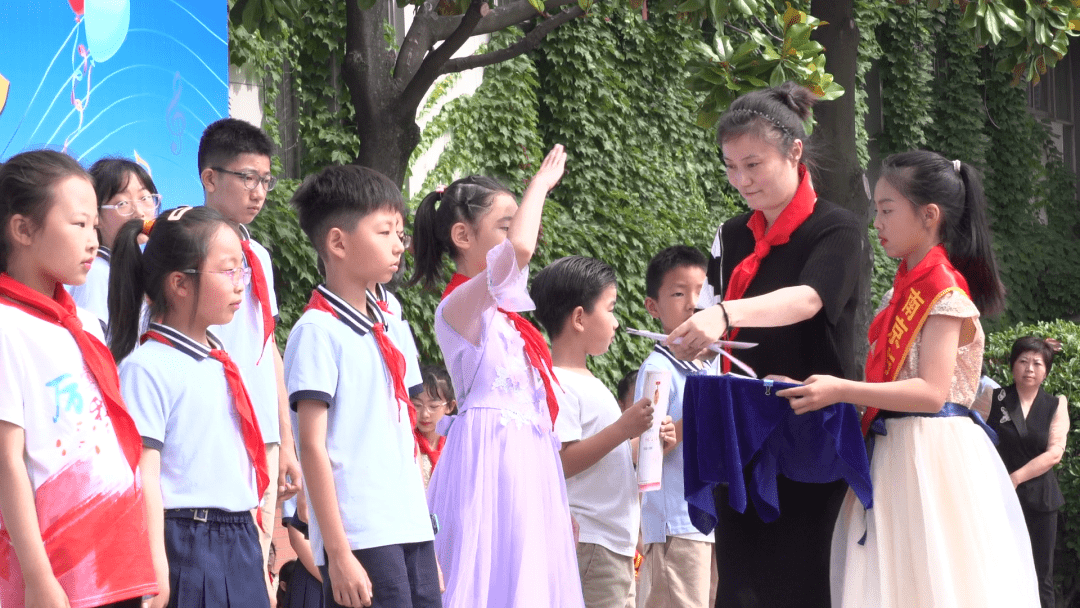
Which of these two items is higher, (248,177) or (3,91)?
(3,91)

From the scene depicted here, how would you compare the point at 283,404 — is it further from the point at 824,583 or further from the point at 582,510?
the point at 824,583

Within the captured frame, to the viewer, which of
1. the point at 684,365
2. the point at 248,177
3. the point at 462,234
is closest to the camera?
the point at 462,234

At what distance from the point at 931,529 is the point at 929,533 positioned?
0.06 feet

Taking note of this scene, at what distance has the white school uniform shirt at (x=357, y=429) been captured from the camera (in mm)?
3018

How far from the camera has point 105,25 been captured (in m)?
5.48

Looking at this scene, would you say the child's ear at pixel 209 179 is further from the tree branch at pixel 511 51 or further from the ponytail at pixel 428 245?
the tree branch at pixel 511 51

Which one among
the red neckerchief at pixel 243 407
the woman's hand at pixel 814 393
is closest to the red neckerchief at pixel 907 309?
the woman's hand at pixel 814 393

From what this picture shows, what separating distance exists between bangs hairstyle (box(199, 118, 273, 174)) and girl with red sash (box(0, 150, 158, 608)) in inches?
59.6

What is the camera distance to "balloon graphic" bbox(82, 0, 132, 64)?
17.7ft

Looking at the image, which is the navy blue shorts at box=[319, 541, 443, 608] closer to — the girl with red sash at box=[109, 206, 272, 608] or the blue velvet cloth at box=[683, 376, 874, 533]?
the girl with red sash at box=[109, 206, 272, 608]

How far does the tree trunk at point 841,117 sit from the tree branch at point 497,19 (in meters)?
1.80

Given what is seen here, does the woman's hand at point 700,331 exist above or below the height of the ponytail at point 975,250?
below

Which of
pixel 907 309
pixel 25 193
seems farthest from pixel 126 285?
pixel 907 309

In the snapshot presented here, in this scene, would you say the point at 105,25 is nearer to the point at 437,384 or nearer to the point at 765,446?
the point at 437,384
